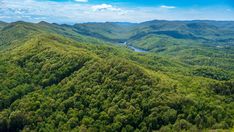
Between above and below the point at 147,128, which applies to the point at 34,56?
above

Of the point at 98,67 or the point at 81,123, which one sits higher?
the point at 98,67

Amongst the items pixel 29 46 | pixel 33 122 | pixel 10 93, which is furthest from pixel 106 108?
pixel 29 46

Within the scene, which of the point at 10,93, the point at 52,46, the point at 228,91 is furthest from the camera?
the point at 52,46

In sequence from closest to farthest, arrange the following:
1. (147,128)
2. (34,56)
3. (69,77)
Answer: (147,128), (69,77), (34,56)

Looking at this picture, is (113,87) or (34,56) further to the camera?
(34,56)

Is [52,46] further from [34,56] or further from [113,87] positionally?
[113,87]

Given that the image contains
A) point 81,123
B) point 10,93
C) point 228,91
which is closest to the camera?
point 81,123

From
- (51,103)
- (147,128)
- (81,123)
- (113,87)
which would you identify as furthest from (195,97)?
(51,103)

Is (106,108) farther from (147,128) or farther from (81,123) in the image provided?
(147,128)

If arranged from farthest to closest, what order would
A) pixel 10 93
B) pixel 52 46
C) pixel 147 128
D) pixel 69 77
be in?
pixel 52 46 → pixel 69 77 → pixel 10 93 → pixel 147 128
